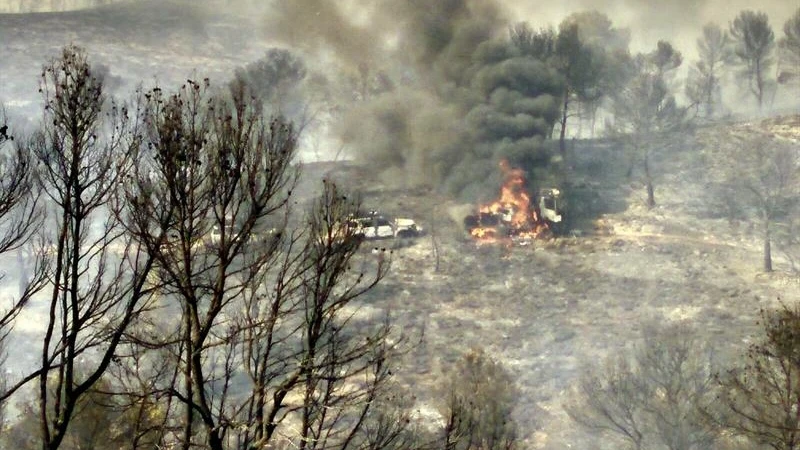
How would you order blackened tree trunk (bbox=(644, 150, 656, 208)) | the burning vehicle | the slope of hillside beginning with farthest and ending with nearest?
blackened tree trunk (bbox=(644, 150, 656, 208)) < the burning vehicle < the slope of hillside

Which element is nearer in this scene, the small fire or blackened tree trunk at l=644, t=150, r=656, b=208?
the small fire

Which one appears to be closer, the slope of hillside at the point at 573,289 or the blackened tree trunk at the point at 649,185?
the slope of hillside at the point at 573,289

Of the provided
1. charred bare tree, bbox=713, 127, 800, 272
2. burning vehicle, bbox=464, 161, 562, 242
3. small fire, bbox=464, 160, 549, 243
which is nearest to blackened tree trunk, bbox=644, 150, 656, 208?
charred bare tree, bbox=713, 127, 800, 272

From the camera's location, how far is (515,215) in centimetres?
4209

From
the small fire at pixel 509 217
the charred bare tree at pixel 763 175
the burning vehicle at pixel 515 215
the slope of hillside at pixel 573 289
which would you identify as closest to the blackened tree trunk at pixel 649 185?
the slope of hillside at pixel 573 289

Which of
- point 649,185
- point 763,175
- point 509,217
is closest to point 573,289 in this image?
point 509,217

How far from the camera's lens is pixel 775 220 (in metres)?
39.6

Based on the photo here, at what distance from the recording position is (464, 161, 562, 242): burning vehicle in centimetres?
4150

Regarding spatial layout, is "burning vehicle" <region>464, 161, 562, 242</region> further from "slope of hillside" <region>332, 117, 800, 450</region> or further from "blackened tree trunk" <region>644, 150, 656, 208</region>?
"blackened tree trunk" <region>644, 150, 656, 208</region>

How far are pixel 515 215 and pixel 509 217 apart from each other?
1.33 ft

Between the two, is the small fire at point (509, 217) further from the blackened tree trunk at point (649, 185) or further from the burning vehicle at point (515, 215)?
the blackened tree trunk at point (649, 185)

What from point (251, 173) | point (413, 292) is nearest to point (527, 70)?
point (413, 292)

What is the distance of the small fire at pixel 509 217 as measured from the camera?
4138cm

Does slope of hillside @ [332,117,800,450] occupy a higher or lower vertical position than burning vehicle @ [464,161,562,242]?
lower
